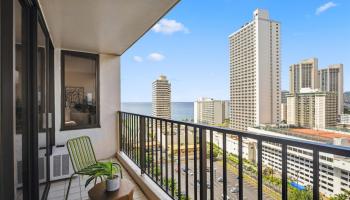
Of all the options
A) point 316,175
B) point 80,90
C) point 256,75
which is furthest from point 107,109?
point 256,75

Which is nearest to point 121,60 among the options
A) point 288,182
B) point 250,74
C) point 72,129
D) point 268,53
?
point 72,129

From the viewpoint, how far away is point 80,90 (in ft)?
13.4

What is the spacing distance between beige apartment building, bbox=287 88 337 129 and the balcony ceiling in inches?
158

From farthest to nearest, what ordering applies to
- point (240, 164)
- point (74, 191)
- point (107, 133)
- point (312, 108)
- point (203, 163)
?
point (312, 108)
point (107, 133)
point (74, 191)
point (203, 163)
point (240, 164)

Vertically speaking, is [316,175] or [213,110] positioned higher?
[316,175]

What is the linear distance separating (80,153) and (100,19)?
1.76 meters

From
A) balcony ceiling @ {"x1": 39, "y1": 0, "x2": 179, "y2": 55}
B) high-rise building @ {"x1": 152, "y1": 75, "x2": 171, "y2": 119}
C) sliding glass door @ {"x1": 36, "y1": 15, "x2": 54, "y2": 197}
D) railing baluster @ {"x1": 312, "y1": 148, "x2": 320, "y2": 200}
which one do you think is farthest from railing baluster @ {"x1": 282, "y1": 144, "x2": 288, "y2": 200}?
high-rise building @ {"x1": 152, "y1": 75, "x2": 171, "y2": 119}

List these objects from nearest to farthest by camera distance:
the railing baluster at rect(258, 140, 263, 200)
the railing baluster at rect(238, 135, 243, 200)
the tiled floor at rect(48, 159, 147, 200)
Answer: the railing baluster at rect(258, 140, 263, 200), the railing baluster at rect(238, 135, 243, 200), the tiled floor at rect(48, 159, 147, 200)

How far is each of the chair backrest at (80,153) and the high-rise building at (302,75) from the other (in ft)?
25.5

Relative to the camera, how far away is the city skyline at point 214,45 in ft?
Result: 45.4

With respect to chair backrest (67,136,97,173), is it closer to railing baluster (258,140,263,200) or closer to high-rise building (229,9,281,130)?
railing baluster (258,140,263,200)

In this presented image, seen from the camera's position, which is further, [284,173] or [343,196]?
[284,173]

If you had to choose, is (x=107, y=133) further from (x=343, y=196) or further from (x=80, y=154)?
(x=343, y=196)

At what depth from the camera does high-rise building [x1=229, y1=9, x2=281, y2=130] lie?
7160 millimetres
